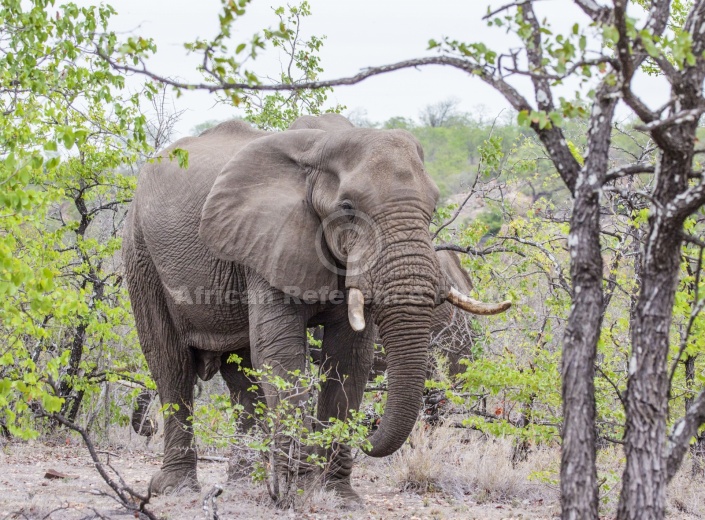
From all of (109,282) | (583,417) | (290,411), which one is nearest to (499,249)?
(290,411)

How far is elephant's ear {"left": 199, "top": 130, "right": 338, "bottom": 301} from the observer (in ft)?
22.3

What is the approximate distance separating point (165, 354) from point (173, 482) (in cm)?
107

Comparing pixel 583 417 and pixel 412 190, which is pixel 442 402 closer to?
pixel 412 190

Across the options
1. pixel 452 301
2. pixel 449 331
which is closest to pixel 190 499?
pixel 452 301

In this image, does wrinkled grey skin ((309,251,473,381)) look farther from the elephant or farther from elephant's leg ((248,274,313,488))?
elephant's leg ((248,274,313,488))

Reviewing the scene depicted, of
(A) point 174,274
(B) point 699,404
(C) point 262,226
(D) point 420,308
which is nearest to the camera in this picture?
(B) point 699,404

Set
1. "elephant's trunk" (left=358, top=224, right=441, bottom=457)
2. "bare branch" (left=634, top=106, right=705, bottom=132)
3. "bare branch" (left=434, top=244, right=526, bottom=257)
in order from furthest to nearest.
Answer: "bare branch" (left=434, top=244, right=526, bottom=257), "elephant's trunk" (left=358, top=224, right=441, bottom=457), "bare branch" (left=634, top=106, right=705, bottom=132)

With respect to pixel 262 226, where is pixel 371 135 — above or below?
above

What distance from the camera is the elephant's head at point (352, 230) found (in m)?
6.16

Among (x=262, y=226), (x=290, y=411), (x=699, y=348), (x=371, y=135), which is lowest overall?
(x=290, y=411)

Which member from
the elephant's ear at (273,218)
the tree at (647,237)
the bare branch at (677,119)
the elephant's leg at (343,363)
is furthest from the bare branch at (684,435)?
the elephant's leg at (343,363)

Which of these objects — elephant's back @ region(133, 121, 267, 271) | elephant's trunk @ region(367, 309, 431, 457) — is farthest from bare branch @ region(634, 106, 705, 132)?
elephant's back @ region(133, 121, 267, 271)

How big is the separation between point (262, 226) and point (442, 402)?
11.0 feet

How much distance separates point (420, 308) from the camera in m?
6.12
